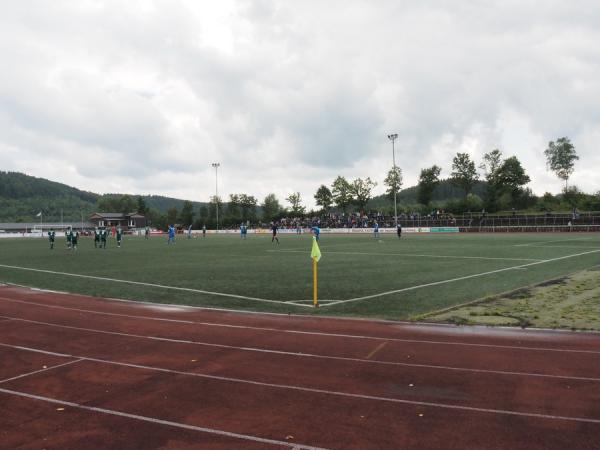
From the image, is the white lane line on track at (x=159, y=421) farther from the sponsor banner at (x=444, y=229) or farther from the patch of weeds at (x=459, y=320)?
the sponsor banner at (x=444, y=229)

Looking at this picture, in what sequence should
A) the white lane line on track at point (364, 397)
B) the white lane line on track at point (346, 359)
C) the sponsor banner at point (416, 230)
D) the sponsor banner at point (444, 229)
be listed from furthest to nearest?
the sponsor banner at point (416, 230) < the sponsor banner at point (444, 229) < the white lane line on track at point (346, 359) < the white lane line on track at point (364, 397)

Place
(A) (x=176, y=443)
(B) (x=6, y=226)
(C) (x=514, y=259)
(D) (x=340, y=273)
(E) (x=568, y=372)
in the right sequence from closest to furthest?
(A) (x=176, y=443), (E) (x=568, y=372), (D) (x=340, y=273), (C) (x=514, y=259), (B) (x=6, y=226)

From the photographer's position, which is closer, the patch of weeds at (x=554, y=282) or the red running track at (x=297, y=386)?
the red running track at (x=297, y=386)

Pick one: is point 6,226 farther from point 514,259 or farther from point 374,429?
point 374,429

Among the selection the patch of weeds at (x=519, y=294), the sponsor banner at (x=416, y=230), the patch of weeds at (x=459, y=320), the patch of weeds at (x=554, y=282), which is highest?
the sponsor banner at (x=416, y=230)

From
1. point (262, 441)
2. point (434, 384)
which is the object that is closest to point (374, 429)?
point (262, 441)

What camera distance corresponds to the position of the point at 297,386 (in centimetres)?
659

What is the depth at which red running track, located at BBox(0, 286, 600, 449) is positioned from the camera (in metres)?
5.07

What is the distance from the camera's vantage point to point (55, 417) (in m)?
5.71

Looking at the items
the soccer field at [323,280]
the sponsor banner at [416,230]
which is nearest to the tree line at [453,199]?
the sponsor banner at [416,230]

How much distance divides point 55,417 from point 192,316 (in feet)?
19.5

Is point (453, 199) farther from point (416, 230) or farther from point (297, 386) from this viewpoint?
point (297, 386)

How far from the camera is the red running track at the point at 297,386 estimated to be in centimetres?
507

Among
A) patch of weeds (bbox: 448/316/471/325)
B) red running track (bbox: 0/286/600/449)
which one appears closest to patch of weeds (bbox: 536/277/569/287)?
patch of weeds (bbox: 448/316/471/325)
